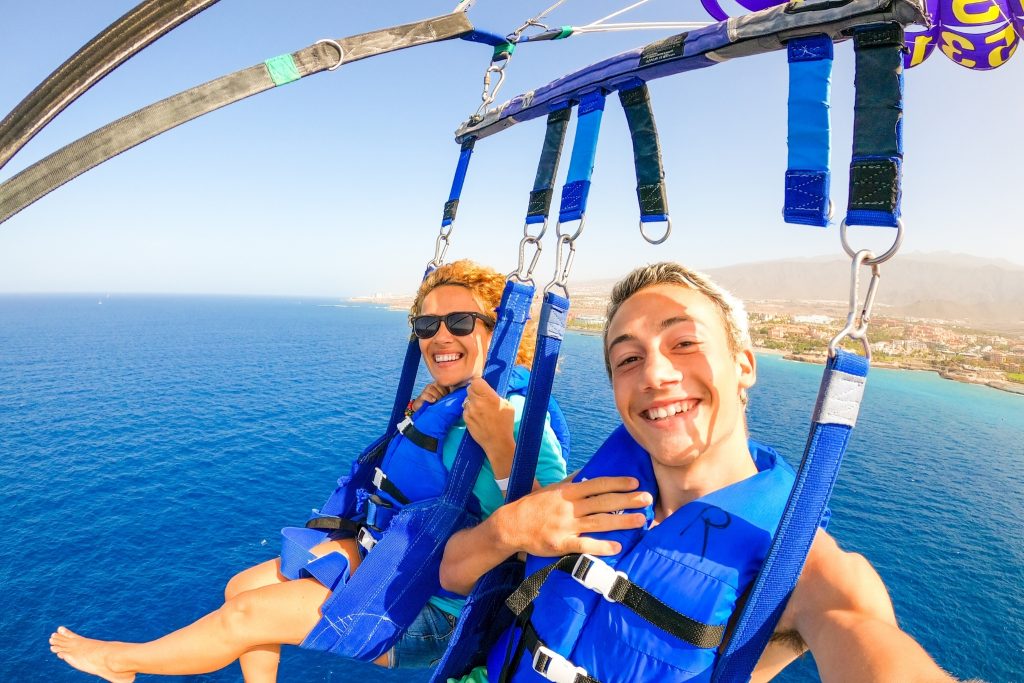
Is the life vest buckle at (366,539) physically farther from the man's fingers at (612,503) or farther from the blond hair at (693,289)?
the blond hair at (693,289)

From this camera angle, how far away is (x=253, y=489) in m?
23.4

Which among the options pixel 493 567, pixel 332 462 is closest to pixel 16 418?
pixel 332 462

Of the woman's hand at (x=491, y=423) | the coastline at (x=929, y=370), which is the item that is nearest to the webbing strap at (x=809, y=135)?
the woman's hand at (x=491, y=423)

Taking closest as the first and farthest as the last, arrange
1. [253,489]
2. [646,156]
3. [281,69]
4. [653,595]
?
1. [281,69]
2. [653,595]
3. [646,156]
4. [253,489]

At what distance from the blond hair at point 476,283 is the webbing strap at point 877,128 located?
86.0 inches

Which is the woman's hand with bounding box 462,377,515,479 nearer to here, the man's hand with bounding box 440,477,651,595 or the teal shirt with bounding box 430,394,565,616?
the teal shirt with bounding box 430,394,565,616

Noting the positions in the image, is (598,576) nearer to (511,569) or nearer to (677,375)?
(511,569)

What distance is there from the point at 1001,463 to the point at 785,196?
149 feet

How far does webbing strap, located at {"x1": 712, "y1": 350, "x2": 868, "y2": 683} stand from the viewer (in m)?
1.24

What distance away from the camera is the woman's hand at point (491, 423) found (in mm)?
2295

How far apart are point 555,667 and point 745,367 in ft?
4.33

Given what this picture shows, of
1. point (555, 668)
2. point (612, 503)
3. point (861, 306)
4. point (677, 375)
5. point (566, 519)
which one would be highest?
point (861, 306)

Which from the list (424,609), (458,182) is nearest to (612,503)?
(424,609)

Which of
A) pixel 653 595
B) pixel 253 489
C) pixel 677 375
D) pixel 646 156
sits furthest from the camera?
pixel 253 489
